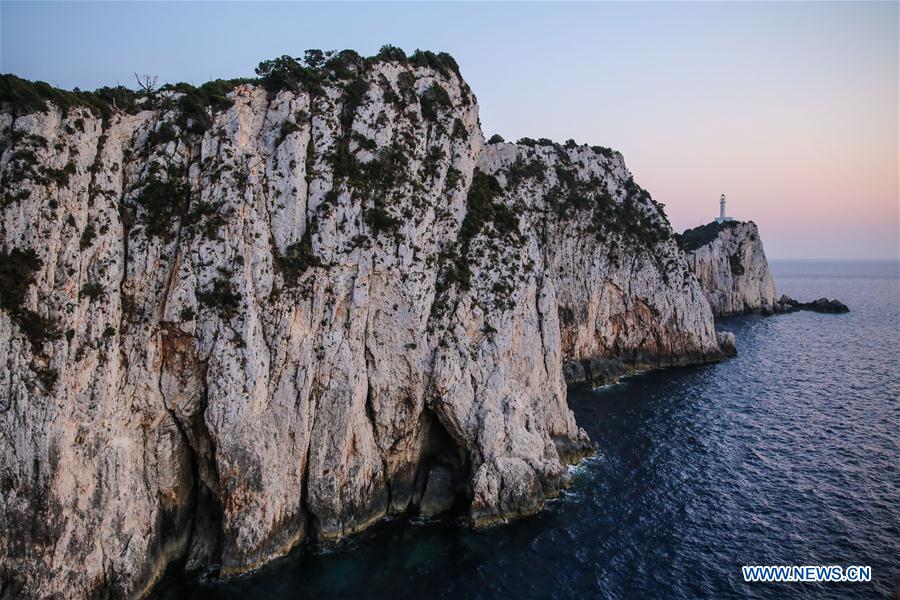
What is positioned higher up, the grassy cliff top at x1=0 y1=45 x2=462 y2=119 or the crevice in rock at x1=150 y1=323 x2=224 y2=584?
the grassy cliff top at x1=0 y1=45 x2=462 y2=119

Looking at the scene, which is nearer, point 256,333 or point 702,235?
point 256,333

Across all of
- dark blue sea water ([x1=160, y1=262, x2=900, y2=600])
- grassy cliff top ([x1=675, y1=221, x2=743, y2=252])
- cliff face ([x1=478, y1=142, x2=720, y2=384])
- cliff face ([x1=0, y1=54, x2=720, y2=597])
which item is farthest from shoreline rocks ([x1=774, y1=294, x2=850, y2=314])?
cliff face ([x1=0, y1=54, x2=720, y2=597])

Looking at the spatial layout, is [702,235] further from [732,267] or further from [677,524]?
[677,524]

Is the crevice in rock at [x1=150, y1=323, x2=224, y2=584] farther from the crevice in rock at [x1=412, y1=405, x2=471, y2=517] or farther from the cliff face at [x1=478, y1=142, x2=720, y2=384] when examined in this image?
the cliff face at [x1=478, y1=142, x2=720, y2=384]

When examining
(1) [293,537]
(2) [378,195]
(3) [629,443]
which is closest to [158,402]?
(1) [293,537]

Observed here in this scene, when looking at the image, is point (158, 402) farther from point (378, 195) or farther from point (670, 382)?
point (670, 382)

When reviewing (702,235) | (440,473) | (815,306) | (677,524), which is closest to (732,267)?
(702,235)

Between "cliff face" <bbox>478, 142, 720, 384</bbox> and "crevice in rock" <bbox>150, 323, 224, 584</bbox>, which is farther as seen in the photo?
"cliff face" <bbox>478, 142, 720, 384</bbox>
